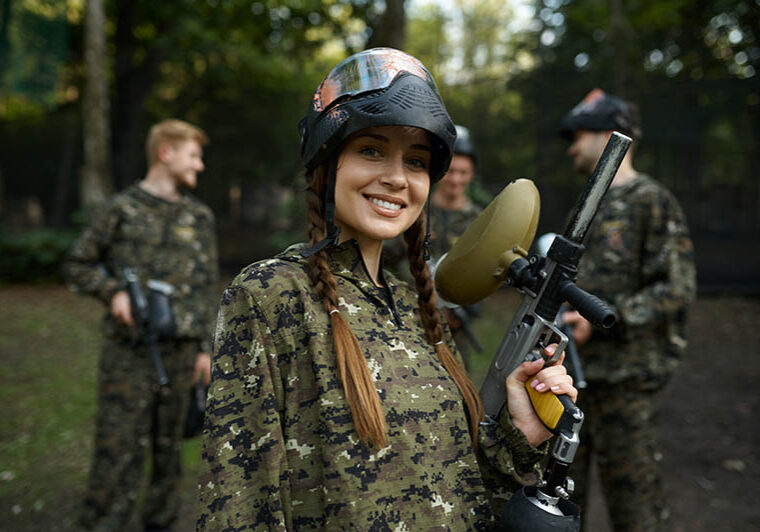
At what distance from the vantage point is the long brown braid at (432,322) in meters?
1.89

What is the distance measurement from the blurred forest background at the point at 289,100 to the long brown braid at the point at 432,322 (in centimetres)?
697

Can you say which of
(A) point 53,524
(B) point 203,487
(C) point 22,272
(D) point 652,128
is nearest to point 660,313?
(B) point 203,487

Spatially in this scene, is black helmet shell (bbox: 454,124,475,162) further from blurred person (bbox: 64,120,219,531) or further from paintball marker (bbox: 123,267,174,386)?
paintball marker (bbox: 123,267,174,386)

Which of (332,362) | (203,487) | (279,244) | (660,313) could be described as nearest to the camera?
(203,487)

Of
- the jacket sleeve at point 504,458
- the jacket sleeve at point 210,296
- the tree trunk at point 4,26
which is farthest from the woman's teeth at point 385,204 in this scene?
the tree trunk at point 4,26

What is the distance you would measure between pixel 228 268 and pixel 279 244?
1.78 meters

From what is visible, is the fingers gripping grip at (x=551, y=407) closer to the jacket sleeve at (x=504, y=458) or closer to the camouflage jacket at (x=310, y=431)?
the jacket sleeve at (x=504, y=458)

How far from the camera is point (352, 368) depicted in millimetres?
1577

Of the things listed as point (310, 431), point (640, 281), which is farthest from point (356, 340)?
point (640, 281)

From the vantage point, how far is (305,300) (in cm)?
162

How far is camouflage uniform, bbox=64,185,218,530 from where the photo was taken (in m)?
3.93

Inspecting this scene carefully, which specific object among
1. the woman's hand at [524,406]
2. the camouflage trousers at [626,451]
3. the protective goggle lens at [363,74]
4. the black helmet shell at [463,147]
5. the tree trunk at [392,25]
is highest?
the tree trunk at [392,25]

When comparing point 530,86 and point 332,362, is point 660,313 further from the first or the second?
point 530,86

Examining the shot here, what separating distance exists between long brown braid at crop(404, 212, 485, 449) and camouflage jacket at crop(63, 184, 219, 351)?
100 inches
